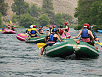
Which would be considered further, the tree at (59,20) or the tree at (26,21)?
the tree at (59,20)

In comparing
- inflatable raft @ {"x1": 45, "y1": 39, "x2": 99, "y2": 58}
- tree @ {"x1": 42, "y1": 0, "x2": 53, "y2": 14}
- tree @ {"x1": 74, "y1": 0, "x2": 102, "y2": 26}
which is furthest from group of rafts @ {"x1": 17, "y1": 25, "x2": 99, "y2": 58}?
tree @ {"x1": 42, "y1": 0, "x2": 53, "y2": 14}

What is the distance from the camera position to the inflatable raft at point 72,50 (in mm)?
14953

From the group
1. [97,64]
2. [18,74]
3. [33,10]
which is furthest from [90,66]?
[33,10]

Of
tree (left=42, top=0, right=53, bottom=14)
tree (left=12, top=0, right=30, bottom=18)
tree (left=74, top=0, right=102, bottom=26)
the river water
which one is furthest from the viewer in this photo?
tree (left=42, top=0, right=53, bottom=14)

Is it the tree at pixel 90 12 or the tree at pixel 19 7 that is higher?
the tree at pixel 19 7

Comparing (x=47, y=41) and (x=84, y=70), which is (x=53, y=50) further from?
(x=84, y=70)

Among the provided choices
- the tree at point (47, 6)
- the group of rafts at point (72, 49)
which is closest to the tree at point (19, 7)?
the tree at point (47, 6)

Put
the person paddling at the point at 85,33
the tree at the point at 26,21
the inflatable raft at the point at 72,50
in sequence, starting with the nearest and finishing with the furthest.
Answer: the inflatable raft at the point at 72,50 → the person paddling at the point at 85,33 → the tree at the point at 26,21

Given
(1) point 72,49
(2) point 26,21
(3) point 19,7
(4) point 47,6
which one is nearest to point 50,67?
(1) point 72,49

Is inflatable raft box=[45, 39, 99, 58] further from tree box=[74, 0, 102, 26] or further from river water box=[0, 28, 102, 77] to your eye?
tree box=[74, 0, 102, 26]

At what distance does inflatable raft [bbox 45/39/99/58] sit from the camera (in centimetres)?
1495

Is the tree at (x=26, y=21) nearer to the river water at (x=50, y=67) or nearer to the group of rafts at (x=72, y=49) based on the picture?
the group of rafts at (x=72, y=49)

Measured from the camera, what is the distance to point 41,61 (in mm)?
15195

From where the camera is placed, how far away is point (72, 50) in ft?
49.3
